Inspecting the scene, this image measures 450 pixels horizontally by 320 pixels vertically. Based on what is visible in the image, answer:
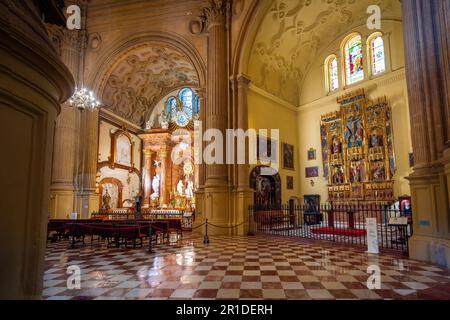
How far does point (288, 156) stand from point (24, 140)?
52.5ft

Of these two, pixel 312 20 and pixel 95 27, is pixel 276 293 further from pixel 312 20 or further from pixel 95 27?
pixel 95 27

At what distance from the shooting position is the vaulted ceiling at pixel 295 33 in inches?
537

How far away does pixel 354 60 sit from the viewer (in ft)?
53.3

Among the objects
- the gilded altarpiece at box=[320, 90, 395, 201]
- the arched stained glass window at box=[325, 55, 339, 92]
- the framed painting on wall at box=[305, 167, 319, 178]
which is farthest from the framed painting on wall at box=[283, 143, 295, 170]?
the arched stained glass window at box=[325, 55, 339, 92]

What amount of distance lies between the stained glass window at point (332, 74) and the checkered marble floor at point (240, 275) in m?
12.4

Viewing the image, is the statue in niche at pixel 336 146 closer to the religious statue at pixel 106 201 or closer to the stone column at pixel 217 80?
the stone column at pixel 217 80

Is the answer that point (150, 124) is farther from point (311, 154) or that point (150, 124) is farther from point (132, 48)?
point (311, 154)

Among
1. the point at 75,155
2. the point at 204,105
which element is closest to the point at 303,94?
the point at 204,105

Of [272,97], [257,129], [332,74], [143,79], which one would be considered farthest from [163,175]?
[332,74]

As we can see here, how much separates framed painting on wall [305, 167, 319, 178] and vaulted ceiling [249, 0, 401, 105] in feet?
15.1

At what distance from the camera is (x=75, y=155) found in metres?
14.9

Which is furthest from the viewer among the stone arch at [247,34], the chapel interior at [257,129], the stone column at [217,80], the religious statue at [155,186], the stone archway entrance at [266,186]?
the religious statue at [155,186]

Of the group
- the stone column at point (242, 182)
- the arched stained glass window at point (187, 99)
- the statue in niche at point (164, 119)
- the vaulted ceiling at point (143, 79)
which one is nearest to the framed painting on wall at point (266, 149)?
the stone column at point (242, 182)

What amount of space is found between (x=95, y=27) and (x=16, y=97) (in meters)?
16.7
